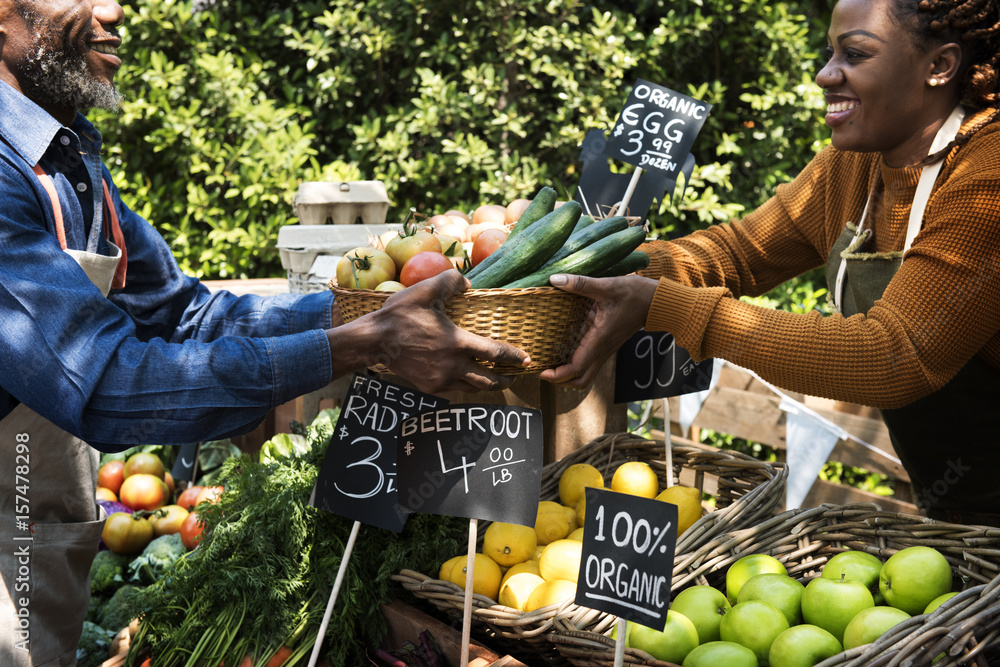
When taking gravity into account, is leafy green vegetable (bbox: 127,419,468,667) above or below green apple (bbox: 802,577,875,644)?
below

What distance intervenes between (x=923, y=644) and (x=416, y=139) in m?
4.72

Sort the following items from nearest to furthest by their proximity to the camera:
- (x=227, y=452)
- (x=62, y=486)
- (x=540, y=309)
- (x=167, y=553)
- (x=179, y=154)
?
1. (x=540, y=309)
2. (x=62, y=486)
3. (x=167, y=553)
4. (x=227, y=452)
5. (x=179, y=154)

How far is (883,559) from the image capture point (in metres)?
1.83

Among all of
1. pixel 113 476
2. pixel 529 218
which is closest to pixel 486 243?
pixel 529 218

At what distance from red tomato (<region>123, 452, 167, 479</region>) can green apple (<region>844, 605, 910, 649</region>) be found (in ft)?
9.69

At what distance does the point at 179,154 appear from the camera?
4.97 meters

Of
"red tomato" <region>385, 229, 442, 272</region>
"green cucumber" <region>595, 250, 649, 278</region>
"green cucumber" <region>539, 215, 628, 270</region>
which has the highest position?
"green cucumber" <region>539, 215, 628, 270</region>

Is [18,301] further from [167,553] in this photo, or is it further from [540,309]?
[167,553]

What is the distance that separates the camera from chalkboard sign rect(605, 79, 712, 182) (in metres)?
2.54

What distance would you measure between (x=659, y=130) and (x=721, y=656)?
161 centimetres

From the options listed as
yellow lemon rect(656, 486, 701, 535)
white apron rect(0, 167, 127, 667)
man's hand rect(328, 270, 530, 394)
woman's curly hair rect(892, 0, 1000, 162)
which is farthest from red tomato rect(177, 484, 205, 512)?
woman's curly hair rect(892, 0, 1000, 162)

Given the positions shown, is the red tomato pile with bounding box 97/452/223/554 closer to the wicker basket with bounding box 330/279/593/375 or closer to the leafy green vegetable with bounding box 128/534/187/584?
the leafy green vegetable with bounding box 128/534/187/584

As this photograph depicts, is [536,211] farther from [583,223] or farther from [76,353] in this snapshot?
[76,353]

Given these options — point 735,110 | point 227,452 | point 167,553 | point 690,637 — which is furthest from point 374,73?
point 690,637
